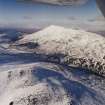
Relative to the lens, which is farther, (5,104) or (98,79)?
(98,79)

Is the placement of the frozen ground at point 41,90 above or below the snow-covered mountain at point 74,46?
below

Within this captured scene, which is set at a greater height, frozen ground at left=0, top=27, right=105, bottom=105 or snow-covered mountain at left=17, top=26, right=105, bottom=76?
snow-covered mountain at left=17, top=26, right=105, bottom=76

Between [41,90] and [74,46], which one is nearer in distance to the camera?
[41,90]

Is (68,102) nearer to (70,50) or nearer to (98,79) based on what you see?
(98,79)

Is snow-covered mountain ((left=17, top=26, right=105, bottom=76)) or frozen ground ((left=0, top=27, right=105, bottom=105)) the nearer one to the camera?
frozen ground ((left=0, top=27, right=105, bottom=105))

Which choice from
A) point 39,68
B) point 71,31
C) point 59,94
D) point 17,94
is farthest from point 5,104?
point 71,31

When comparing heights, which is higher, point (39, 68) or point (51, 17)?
point (51, 17)

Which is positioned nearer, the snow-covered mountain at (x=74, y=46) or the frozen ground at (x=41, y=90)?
the frozen ground at (x=41, y=90)

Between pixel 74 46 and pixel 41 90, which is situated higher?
pixel 74 46
